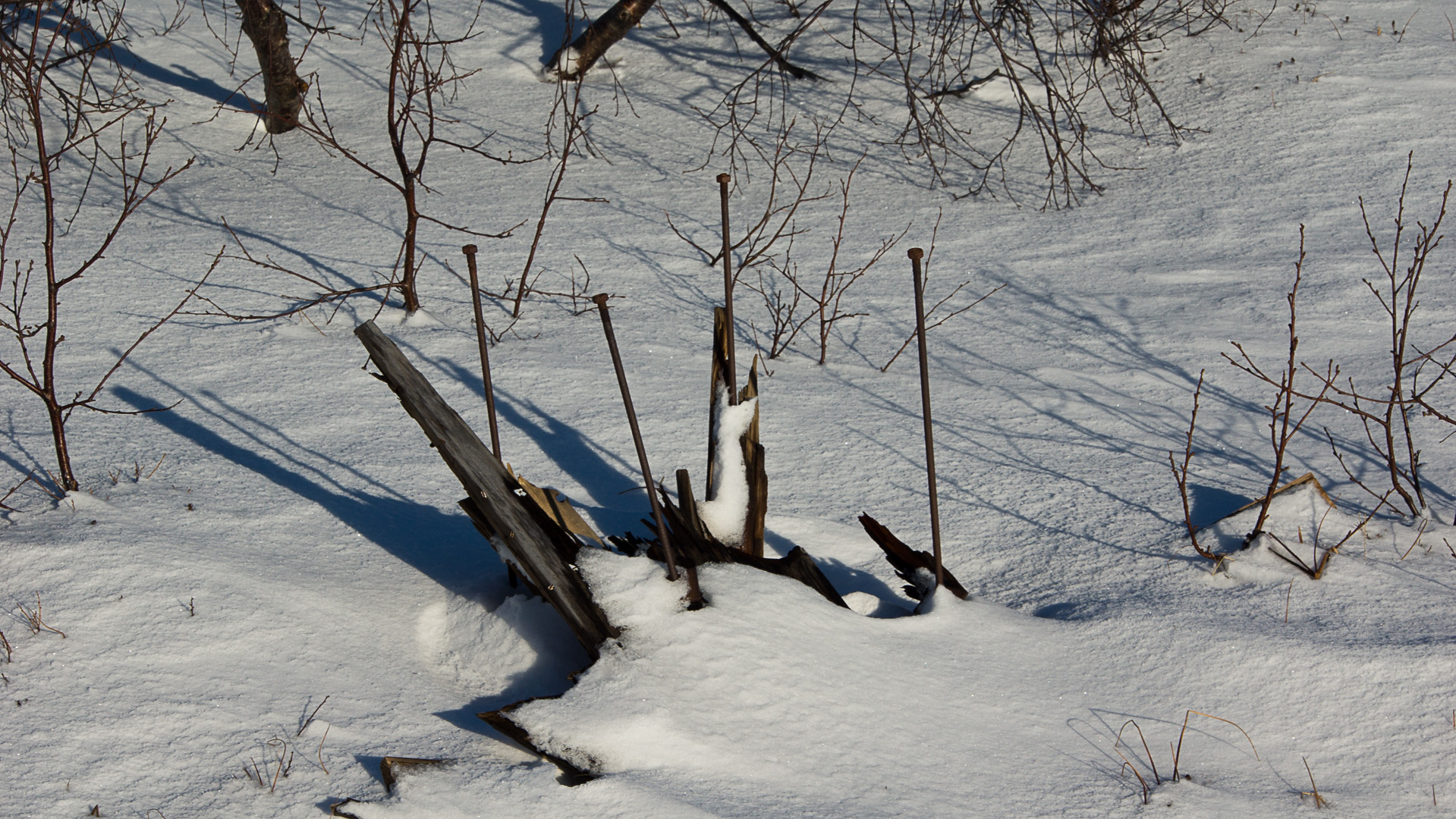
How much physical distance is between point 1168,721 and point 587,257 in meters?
3.53

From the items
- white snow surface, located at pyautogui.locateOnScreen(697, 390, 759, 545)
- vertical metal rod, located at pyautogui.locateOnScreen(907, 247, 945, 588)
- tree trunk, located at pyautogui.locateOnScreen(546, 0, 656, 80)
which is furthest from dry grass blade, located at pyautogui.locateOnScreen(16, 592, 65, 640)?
tree trunk, located at pyautogui.locateOnScreen(546, 0, 656, 80)

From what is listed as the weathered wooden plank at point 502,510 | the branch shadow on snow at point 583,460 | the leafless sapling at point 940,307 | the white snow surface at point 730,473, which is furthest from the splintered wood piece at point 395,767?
the leafless sapling at point 940,307

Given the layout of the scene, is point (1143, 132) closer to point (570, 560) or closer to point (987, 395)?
point (987, 395)

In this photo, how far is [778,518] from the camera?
127 inches

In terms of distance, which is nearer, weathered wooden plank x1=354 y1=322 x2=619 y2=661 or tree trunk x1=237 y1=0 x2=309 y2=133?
weathered wooden plank x1=354 y1=322 x2=619 y2=661

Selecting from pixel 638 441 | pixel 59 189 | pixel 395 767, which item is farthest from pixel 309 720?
pixel 59 189

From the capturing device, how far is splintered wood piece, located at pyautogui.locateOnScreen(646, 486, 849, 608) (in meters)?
2.62

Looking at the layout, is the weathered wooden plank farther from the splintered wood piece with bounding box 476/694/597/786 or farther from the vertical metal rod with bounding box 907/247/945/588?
the vertical metal rod with bounding box 907/247/945/588

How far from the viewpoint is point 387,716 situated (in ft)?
7.54

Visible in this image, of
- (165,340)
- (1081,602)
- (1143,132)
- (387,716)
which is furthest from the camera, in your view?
(1143,132)

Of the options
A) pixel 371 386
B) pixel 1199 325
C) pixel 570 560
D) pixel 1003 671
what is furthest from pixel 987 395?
pixel 371 386

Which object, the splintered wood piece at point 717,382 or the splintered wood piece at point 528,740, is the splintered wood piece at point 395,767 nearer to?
the splintered wood piece at point 528,740

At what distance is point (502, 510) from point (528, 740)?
551mm

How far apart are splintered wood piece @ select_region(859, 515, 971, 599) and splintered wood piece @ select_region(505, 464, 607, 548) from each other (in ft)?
2.30
